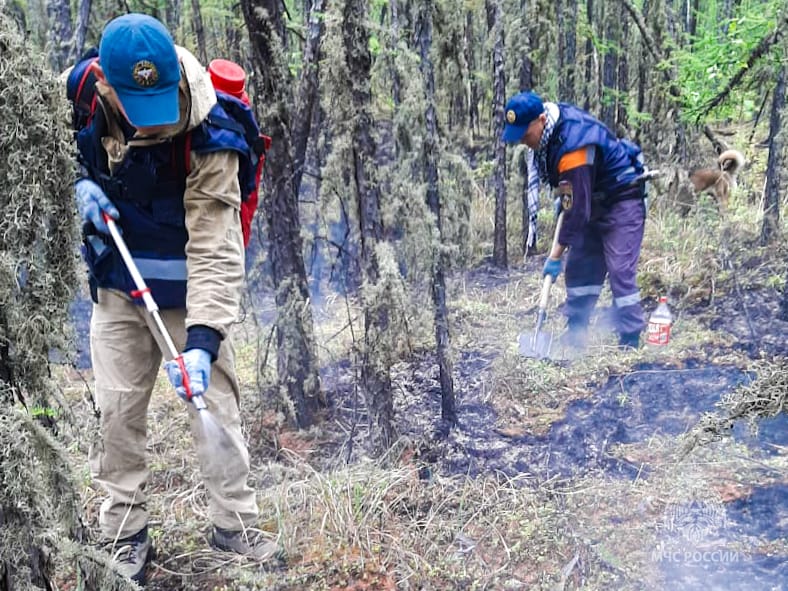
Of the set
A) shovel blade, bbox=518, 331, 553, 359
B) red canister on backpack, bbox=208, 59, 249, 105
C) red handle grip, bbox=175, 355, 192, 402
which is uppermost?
red canister on backpack, bbox=208, 59, 249, 105

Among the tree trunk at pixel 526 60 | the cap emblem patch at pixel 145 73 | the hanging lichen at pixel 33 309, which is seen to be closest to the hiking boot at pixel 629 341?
the tree trunk at pixel 526 60

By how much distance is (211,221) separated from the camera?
8.46 ft

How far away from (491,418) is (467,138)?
6.35m

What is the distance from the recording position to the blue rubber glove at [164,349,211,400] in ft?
7.63

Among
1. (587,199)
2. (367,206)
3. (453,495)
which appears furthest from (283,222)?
(587,199)

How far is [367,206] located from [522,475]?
6.36 feet

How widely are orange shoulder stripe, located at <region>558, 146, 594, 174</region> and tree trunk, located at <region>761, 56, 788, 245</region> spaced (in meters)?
2.50

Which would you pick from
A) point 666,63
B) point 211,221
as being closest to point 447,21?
point 666,63

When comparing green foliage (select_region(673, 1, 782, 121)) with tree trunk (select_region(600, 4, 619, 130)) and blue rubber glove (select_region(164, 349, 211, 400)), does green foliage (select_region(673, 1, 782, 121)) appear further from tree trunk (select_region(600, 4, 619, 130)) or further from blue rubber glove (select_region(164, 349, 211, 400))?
blue rubber glove (select_region(164, 349, 211, 400))

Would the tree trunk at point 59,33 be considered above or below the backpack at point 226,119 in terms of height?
above

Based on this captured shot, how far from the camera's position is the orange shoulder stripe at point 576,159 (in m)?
5.36

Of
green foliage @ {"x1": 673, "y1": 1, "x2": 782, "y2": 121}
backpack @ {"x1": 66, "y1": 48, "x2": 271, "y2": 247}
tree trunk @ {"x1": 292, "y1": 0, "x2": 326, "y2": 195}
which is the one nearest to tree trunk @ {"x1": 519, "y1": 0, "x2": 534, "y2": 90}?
green foliage @ {"x1": 673, "y1": 1, "x2": 782, "y2": 121}

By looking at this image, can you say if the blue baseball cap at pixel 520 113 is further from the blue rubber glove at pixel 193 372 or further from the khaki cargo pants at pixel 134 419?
the blue rubber glove at pixel 193 372

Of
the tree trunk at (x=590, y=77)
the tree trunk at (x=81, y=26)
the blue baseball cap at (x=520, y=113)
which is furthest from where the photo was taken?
the tree trunk at (x=590, y=77)
